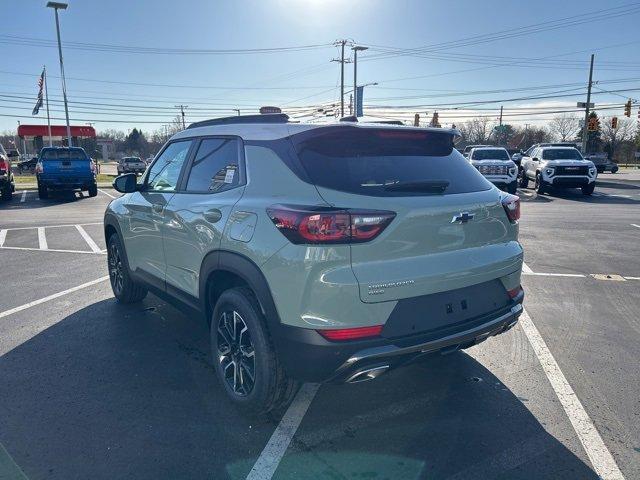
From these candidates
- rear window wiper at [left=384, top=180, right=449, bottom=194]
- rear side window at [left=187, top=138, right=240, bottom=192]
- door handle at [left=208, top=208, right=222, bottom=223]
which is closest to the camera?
rear window wiper at [left=384, top=180, right=449, bottom=194]

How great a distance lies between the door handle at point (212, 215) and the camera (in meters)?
3.14

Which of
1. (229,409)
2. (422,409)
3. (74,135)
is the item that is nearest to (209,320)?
(229,409)

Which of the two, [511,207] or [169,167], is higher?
[169,167]

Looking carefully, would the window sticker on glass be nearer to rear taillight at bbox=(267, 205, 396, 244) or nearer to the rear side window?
the rear side window

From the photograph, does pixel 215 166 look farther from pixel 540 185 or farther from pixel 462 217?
pixel 540 185

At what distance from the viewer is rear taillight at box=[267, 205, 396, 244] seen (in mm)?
2510

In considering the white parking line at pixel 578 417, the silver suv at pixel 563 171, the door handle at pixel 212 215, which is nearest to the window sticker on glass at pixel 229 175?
the door handle at pixel 212 215

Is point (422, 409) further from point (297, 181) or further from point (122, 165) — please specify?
point (122, 165)

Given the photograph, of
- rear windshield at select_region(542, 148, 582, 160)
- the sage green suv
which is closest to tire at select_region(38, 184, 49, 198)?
the sage green suv

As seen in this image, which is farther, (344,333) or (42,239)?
(42,239)

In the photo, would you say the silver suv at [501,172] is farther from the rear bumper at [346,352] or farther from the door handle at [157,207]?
the rear bumper at [346,352]

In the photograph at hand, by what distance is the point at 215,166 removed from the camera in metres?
3.49

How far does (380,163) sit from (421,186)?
0.28 meters

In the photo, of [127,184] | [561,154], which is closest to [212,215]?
[127,184]
